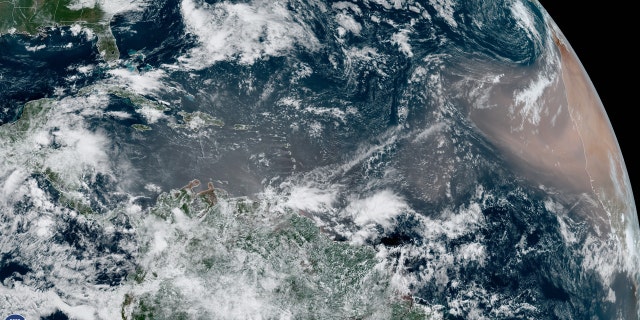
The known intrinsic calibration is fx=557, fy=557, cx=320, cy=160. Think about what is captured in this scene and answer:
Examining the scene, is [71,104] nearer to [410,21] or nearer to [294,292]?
[294,292]

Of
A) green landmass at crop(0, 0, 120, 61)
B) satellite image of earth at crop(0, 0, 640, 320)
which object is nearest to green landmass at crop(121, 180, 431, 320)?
satellite image of earth at crop(0, 0, 640, 320)

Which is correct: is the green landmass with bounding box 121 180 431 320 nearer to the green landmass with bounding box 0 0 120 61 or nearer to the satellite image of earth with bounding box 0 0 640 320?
the satellite image of earth with bounding box 0 0 640 320

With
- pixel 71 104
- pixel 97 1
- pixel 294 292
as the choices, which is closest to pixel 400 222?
pixel 294 292

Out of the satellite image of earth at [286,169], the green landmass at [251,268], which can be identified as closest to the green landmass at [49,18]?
the satellite image of earth at [286,169]

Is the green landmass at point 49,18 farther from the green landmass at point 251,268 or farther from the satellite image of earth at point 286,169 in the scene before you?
the green landmass at point 251,268

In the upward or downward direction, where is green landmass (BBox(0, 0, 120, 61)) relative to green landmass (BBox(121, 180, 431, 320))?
upward

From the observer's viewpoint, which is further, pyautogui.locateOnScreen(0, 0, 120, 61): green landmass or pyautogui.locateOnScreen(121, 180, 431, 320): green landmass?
pyautogui.locateOnScreen(0, 0, 120, 61): green landmass
